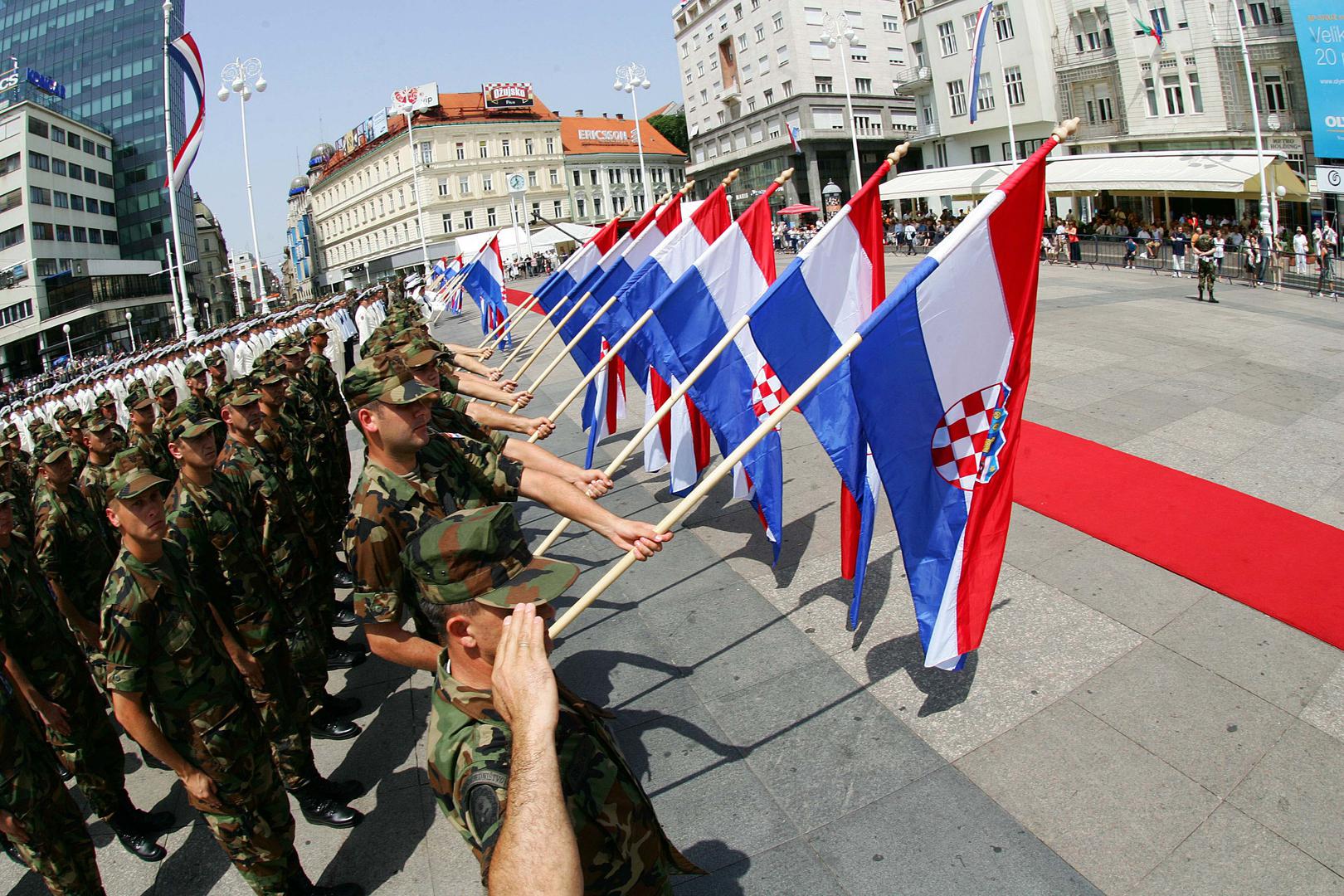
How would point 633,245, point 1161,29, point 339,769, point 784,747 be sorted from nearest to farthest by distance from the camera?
point 784,747
point 339,769
point 633,245
point 1161,29

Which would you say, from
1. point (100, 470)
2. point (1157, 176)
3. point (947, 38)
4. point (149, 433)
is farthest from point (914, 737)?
point (947, 38)

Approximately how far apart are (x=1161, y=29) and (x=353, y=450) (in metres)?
41.6

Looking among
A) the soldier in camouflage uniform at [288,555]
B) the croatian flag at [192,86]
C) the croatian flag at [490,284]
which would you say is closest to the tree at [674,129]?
the croatian flag at [192,86]

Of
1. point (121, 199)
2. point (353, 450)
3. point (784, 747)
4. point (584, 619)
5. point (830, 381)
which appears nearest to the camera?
point (784, 747)

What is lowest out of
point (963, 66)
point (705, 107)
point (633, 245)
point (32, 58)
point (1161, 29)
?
point (633, 245)

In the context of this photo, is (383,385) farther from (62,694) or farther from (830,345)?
(830,345)

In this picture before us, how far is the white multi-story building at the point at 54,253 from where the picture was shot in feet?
208

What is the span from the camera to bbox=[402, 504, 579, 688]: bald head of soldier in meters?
2.13

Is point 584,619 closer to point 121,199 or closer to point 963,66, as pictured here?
point 963,66

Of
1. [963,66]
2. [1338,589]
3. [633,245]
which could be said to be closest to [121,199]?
[963,66]

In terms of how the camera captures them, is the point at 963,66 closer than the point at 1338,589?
No

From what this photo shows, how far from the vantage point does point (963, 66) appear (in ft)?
165

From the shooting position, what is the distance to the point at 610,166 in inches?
3452

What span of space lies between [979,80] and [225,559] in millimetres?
49631
